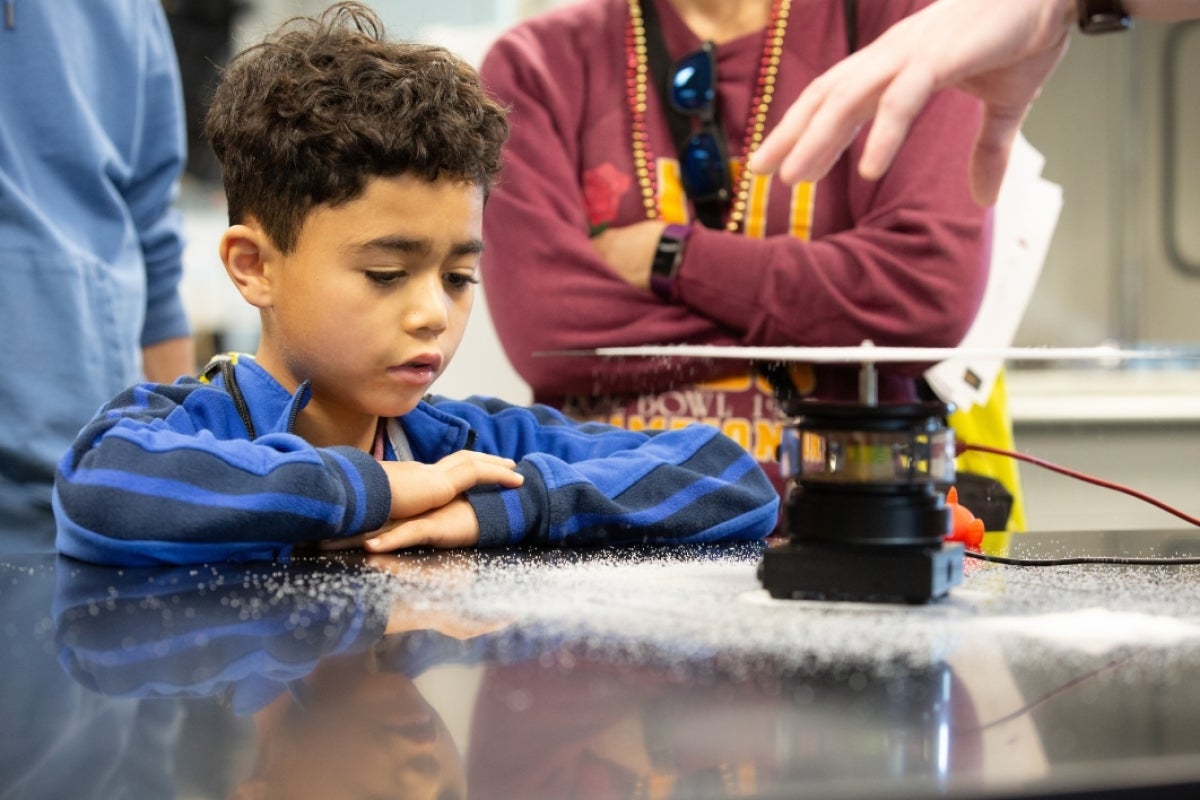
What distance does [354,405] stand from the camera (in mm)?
1296

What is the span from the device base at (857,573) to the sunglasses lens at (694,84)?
3.45 ft

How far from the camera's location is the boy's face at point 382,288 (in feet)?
4.01

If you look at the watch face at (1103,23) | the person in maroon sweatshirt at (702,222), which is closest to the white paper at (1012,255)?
the person in maroon sweatshirt at (702,222)

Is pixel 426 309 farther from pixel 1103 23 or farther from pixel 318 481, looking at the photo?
pixel 1103 23

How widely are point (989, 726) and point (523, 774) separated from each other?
182 mm

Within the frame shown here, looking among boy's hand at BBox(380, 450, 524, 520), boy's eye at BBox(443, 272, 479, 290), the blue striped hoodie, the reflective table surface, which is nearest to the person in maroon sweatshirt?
the blue striped hoodie

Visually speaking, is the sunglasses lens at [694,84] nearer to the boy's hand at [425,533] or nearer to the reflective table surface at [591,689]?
the boy's hand at [425,533]

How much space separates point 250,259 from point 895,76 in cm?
68

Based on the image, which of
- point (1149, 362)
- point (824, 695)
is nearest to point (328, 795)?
Result: point (824, 695)

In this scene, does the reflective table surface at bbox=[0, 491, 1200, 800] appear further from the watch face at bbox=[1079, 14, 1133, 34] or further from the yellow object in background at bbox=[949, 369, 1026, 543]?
the yellow object in background at bbox=[949, 369, 1026, 543]

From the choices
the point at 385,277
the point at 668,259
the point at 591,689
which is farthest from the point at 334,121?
the point at 591,689

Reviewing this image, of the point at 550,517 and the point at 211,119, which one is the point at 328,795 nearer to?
the point at 550,517

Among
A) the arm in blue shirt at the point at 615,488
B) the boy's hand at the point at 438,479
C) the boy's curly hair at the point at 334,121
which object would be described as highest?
the boy's curly hair at the point at 334,121

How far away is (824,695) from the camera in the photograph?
0.55 metres
